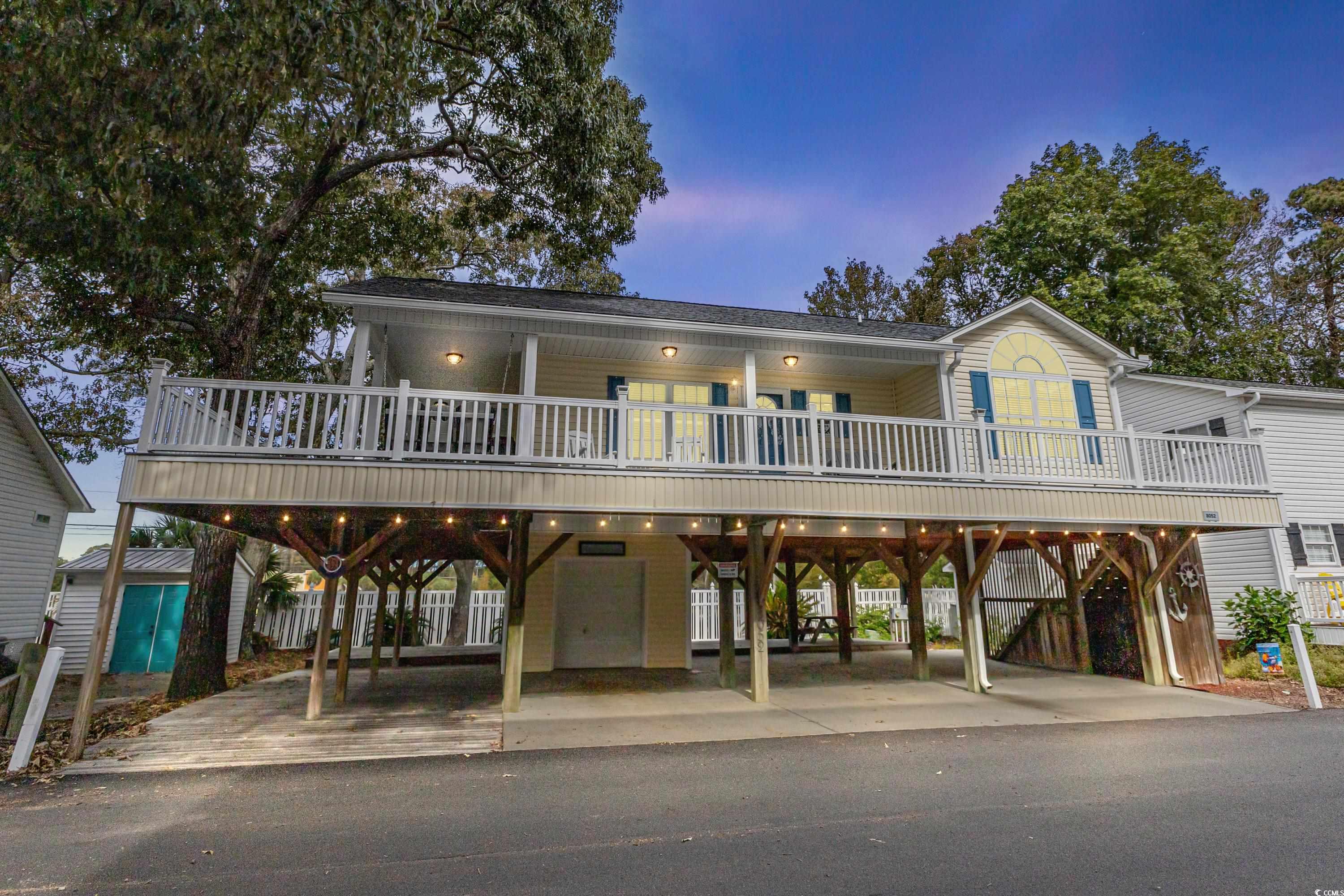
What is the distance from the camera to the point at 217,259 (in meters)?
12.1

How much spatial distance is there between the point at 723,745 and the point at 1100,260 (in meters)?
24.4

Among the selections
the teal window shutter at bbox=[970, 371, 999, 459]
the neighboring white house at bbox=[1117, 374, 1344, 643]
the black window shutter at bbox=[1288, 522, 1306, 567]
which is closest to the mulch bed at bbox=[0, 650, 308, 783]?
the teal window shutter at bbox=[970, 371, 999, 459]

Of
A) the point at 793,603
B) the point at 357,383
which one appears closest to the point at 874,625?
the point at 793,603

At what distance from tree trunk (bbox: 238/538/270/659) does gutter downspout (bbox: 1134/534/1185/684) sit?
1632cm

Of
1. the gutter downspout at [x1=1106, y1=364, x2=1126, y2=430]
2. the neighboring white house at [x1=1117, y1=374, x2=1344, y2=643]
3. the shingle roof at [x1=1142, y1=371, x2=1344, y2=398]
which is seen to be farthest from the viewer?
the shingle roof at [x1=1142, y1=371, x2=1344, y2=398]

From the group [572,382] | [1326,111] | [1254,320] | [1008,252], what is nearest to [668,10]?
[572,382]

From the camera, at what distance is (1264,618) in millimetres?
11305

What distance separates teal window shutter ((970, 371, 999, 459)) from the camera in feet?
38.6

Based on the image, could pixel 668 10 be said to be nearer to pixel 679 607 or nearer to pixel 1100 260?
pixel 679 607

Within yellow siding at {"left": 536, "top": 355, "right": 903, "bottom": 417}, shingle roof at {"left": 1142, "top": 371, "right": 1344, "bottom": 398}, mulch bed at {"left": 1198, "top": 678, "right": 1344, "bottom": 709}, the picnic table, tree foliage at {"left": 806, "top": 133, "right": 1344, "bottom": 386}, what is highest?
tree foliage at {"left": 806, "top": 133, "right": 1344, "bottom": 386}

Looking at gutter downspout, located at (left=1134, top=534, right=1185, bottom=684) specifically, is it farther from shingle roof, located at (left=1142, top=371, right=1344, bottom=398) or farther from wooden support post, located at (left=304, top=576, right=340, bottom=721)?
wooden support post, located at (left=304, top=576, right=340, bottom=721)

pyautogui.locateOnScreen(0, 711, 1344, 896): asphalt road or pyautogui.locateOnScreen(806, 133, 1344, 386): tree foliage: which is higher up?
pyautogui.locateOnScreen(806, 133, 1344, 386): tree foliage

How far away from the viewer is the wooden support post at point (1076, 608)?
37.6 feet

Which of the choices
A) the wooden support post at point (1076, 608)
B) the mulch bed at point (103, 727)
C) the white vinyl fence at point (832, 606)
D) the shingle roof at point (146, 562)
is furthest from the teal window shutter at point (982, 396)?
the shingle roof at point (146, 562)
